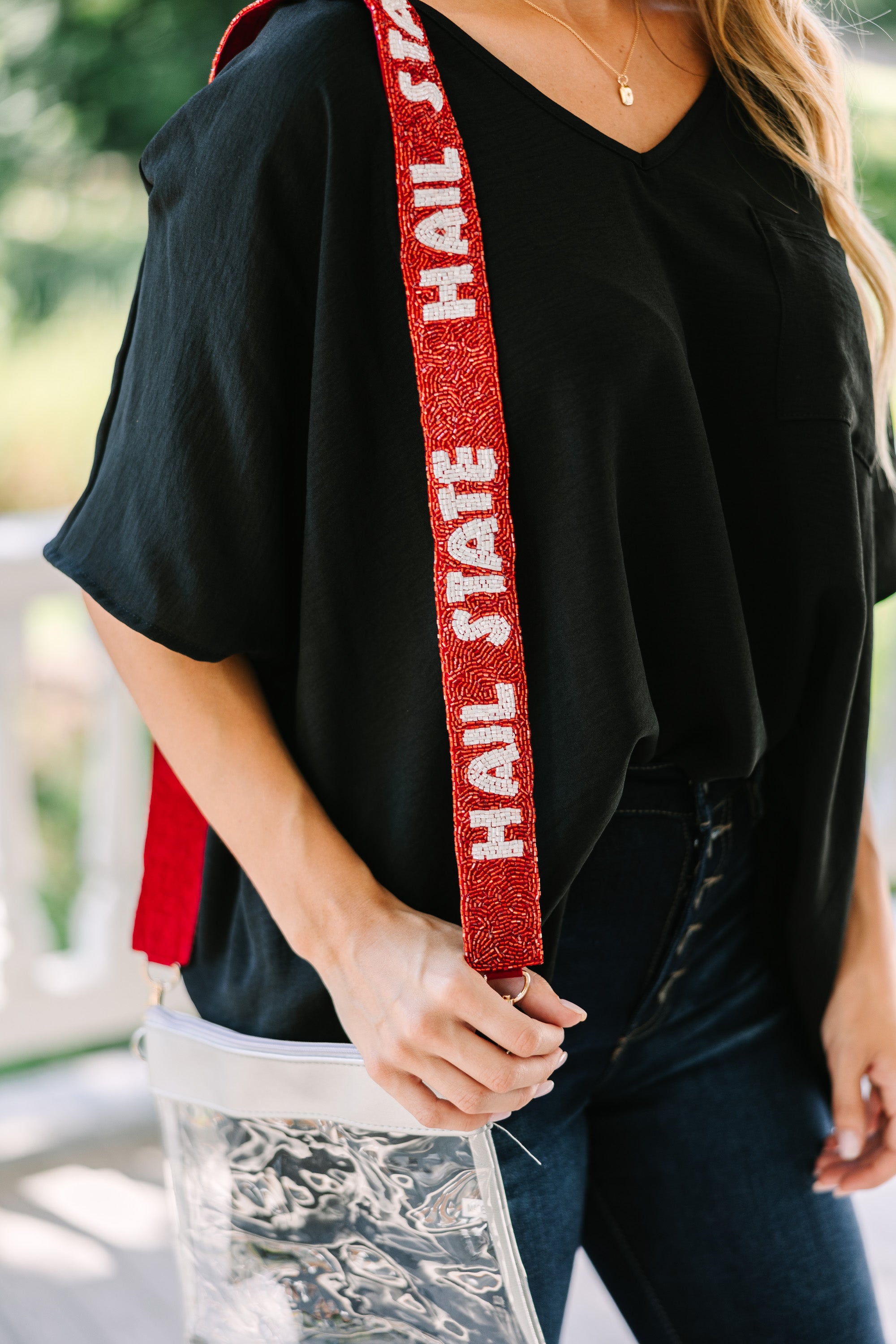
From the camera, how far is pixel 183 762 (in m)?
0.70

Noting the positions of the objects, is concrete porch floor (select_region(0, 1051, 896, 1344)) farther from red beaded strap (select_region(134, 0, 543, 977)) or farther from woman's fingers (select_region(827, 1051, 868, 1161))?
red beaded strap (select_region(134, 0, 543, 977))

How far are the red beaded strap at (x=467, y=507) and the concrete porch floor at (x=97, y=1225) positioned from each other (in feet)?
3.41

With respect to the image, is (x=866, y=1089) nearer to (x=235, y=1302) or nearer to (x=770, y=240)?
(x=235, y=1302)

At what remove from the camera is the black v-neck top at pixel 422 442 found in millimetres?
625

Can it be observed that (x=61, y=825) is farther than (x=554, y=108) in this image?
Yes

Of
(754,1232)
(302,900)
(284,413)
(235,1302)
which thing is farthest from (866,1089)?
(284,413)

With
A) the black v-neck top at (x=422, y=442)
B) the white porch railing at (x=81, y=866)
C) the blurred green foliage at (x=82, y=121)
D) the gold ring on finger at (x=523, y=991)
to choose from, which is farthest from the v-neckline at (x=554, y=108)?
the blurred green foliage at (x=82, y=121)

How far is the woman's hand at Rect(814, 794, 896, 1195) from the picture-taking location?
88cm

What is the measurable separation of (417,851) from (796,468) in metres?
0.34

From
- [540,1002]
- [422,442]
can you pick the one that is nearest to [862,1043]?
[540,1002]

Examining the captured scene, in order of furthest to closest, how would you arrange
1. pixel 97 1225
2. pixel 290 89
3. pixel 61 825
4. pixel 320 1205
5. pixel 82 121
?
1. pixel 61 825
2. pixel 82 121
3. pixel 97 1225
4. pixel 320 1205
5. pixel 290 89

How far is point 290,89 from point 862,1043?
0.76m

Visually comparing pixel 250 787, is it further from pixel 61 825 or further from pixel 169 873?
pixel 61 825

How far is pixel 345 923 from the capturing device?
26.1 inches
